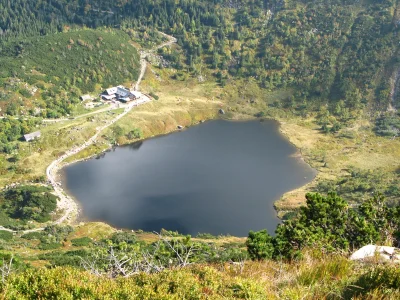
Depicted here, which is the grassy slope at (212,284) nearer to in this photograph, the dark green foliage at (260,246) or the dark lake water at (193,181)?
the dark green foliage at (260,246)

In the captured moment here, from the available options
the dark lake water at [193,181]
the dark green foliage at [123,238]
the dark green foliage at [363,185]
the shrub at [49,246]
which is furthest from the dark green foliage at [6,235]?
the dark green foliage at [363,185]

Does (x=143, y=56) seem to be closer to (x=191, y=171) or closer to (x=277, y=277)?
(x=191, y=171)

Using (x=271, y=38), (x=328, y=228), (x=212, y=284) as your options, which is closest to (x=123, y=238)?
(x=328, y=228)

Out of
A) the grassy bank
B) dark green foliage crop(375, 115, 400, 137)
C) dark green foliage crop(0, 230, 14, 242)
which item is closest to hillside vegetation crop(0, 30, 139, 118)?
the grassy bank

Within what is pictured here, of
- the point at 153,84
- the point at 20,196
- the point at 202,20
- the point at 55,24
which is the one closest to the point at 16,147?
the point at 20,196

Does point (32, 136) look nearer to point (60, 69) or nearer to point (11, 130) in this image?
point (11, 130)

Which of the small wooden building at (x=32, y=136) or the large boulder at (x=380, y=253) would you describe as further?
the small wooden building at (x=32, y=136)
